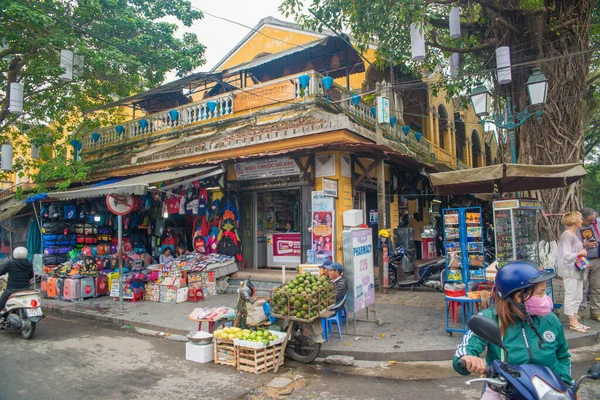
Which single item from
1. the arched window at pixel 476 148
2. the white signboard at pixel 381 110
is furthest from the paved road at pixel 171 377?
the arched window at pixel 476 148

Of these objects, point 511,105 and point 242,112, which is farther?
point 242,112

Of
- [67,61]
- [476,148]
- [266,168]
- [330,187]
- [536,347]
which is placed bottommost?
[536,347]

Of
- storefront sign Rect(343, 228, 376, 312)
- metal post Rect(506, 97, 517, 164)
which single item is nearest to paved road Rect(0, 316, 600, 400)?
storefront sign Rect(343, 228, 376, 312)

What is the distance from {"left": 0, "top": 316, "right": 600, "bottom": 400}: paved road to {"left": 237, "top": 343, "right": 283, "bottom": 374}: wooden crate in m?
0.11

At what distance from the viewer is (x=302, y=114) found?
404 inches

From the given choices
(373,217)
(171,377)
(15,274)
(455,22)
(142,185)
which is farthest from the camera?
(373,217)

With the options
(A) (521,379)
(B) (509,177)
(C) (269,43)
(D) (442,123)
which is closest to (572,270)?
(B) (509,177)

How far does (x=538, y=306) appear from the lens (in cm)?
224

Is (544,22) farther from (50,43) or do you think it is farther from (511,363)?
(50,43)

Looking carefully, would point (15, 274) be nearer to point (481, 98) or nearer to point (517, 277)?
→ point (517, 277)

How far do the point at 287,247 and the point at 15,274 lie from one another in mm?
6334

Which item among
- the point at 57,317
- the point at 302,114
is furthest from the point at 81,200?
the point at 302,114

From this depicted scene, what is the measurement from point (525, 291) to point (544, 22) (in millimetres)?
9883

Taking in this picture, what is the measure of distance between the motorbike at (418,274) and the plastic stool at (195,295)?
5.16 metres
